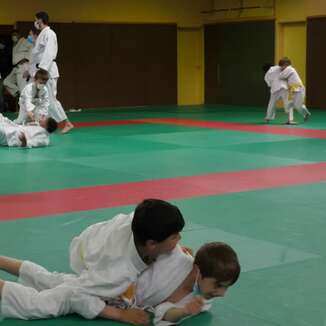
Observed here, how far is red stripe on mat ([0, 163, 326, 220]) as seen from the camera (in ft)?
20.6

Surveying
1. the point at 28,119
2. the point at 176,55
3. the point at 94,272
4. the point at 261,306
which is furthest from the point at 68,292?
the point at 176,55

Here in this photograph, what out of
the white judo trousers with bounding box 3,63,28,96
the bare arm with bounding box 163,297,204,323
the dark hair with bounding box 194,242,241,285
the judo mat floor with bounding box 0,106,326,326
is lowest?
the judo mat floor with bounding box 0,106,326,326

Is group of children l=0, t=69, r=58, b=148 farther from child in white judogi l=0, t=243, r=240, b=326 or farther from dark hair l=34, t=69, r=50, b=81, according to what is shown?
child in white judogi l=0, t=243, r=240, b=326

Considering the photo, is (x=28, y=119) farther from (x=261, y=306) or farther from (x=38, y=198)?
(x=261, y=306)

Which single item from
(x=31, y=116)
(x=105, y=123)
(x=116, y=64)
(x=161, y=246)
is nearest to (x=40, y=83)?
(x=31, y=116)

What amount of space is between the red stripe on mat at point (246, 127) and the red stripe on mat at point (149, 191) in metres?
4.28

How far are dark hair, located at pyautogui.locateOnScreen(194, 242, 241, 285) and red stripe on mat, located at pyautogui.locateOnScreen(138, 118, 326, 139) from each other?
901cm

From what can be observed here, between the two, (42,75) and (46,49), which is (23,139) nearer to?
(42,75)

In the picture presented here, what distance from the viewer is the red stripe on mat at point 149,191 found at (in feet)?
20.6

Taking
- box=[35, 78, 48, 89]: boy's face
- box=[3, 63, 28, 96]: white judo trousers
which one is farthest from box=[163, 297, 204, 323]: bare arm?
box=[3, 63, 28, 96]: white judo trousers

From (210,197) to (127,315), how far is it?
132 inches

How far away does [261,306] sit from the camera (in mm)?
3697

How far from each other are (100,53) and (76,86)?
1.22m

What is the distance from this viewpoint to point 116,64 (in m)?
20.9
